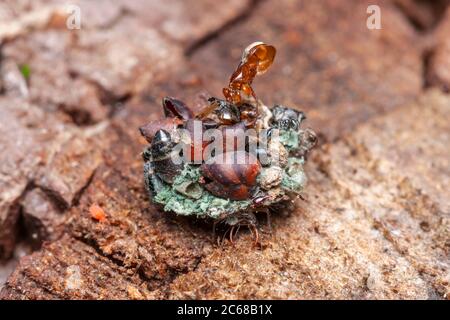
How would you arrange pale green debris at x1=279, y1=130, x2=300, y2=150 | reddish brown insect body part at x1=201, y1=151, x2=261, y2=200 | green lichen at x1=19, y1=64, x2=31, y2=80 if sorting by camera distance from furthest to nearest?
green lichen at x1=19, y1=64, x2=31, y2=80
pale green debris at x1=279, y1=130, x2=300, y2=150
reddish brown insect body part at x1=201, y1=151, x2=261, y2=200

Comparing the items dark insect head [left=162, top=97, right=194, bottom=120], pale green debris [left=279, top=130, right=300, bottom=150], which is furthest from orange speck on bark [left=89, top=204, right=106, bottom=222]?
pale green debris [left=279, top=130, right=300, bottom=150]

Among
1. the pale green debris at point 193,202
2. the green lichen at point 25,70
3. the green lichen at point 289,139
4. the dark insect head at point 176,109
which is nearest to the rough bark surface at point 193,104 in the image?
the green lichen at point 25,70

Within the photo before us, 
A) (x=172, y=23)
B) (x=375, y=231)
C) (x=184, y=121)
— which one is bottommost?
(x=375, y=231)

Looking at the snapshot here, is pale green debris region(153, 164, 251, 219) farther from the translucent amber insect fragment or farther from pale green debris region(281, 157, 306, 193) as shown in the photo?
the translucent amber insect fragment

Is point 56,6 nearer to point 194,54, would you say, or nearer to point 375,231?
point 194,54

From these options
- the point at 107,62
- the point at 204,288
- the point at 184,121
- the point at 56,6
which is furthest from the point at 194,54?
the point at 204,288

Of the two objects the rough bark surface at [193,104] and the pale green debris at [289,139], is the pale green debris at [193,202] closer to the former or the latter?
the rough bark surface at [193,104]
